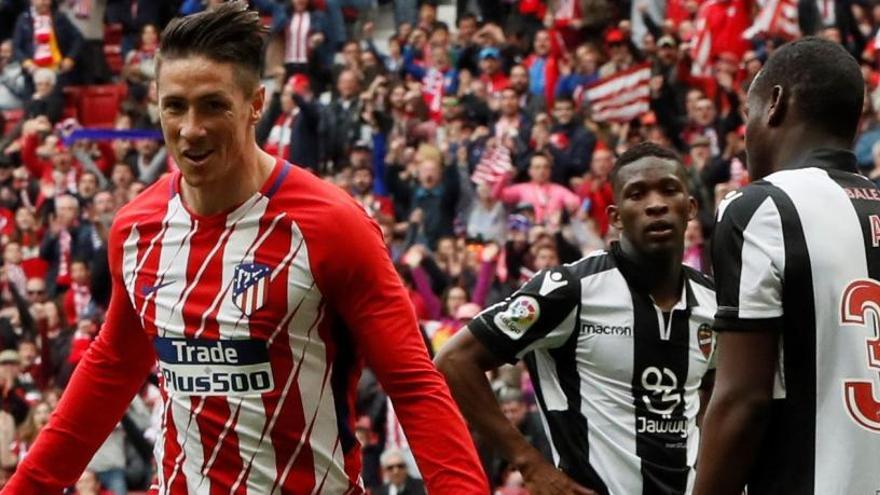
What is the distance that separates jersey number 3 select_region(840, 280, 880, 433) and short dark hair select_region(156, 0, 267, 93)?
5.05 ft

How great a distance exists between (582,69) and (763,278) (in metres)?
14.5

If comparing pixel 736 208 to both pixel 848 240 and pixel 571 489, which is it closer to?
pixel 848 240

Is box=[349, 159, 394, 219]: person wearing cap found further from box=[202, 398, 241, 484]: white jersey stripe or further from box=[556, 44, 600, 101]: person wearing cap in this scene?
box=[202, 398, 241, 484]: white jersey stripe

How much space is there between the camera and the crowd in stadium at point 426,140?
14766 millimetres

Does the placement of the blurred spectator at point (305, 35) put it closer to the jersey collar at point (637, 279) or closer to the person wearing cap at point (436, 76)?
the person wearing cap at point (436, 76)

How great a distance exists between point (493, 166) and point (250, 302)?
1219cm

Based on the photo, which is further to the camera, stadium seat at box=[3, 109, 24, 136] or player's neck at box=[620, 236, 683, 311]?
stadium seat at box=[3, 109, 24, 136]

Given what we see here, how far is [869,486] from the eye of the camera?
15.3ft

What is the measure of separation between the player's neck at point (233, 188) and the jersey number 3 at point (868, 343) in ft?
4.92

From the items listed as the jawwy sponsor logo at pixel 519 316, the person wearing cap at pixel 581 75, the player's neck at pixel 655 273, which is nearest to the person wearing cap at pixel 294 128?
the person wearing cap at pixel 581 75

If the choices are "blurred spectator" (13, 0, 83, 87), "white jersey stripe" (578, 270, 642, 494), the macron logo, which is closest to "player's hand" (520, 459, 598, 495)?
"white jersey stripe" (578, 270, 642, 494)

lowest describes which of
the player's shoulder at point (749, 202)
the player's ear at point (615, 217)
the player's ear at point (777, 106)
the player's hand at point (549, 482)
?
the player's hand at point (549, 482)

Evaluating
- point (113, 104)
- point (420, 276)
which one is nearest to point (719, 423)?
point (420, 276)

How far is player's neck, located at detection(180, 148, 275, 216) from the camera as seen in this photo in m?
5.16
